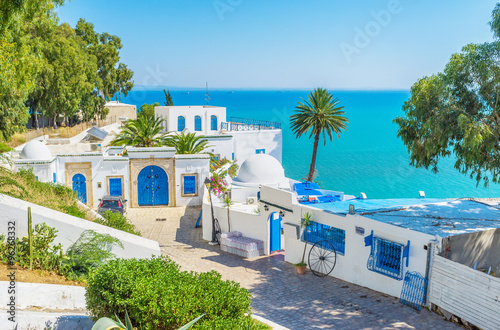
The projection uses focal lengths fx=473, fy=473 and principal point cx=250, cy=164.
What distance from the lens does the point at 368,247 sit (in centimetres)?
1642

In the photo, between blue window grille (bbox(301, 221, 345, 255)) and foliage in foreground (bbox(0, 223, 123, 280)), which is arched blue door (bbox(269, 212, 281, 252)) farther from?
foliage in foreground (bbox(0, 223, 123, 280))

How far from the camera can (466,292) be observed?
42.1ft

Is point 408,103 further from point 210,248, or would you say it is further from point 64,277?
point 64,277

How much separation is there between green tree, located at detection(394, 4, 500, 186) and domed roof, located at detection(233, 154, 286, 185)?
9.50m

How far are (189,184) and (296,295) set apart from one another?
1507 centimetres

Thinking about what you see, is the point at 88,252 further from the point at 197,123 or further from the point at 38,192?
the point at 197,123

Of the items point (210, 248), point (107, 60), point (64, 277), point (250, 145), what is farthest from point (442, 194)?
point (64, 277)

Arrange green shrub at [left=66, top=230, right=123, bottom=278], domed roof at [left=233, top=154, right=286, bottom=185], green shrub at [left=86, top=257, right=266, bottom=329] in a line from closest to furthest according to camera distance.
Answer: green shrub at [left=86, top=257, right=266, bottom=329], green shrub at [left=66, top=230, right=123, bottom=278], domed roof at [left=233, top=154, right=286, bottom=185]

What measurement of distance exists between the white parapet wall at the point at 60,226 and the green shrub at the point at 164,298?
3.72m

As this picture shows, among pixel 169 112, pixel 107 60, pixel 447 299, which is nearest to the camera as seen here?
pixel 447 299

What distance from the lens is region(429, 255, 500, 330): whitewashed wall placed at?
39.8 ft

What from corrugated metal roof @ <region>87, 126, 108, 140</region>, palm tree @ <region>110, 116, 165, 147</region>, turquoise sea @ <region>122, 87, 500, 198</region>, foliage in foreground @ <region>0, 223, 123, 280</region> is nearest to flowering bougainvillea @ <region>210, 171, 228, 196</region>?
palm tree @ <region>110, 116, 165, 147</region>

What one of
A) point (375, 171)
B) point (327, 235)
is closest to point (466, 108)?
point (327, 235)

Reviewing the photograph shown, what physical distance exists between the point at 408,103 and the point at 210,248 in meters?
10.7
